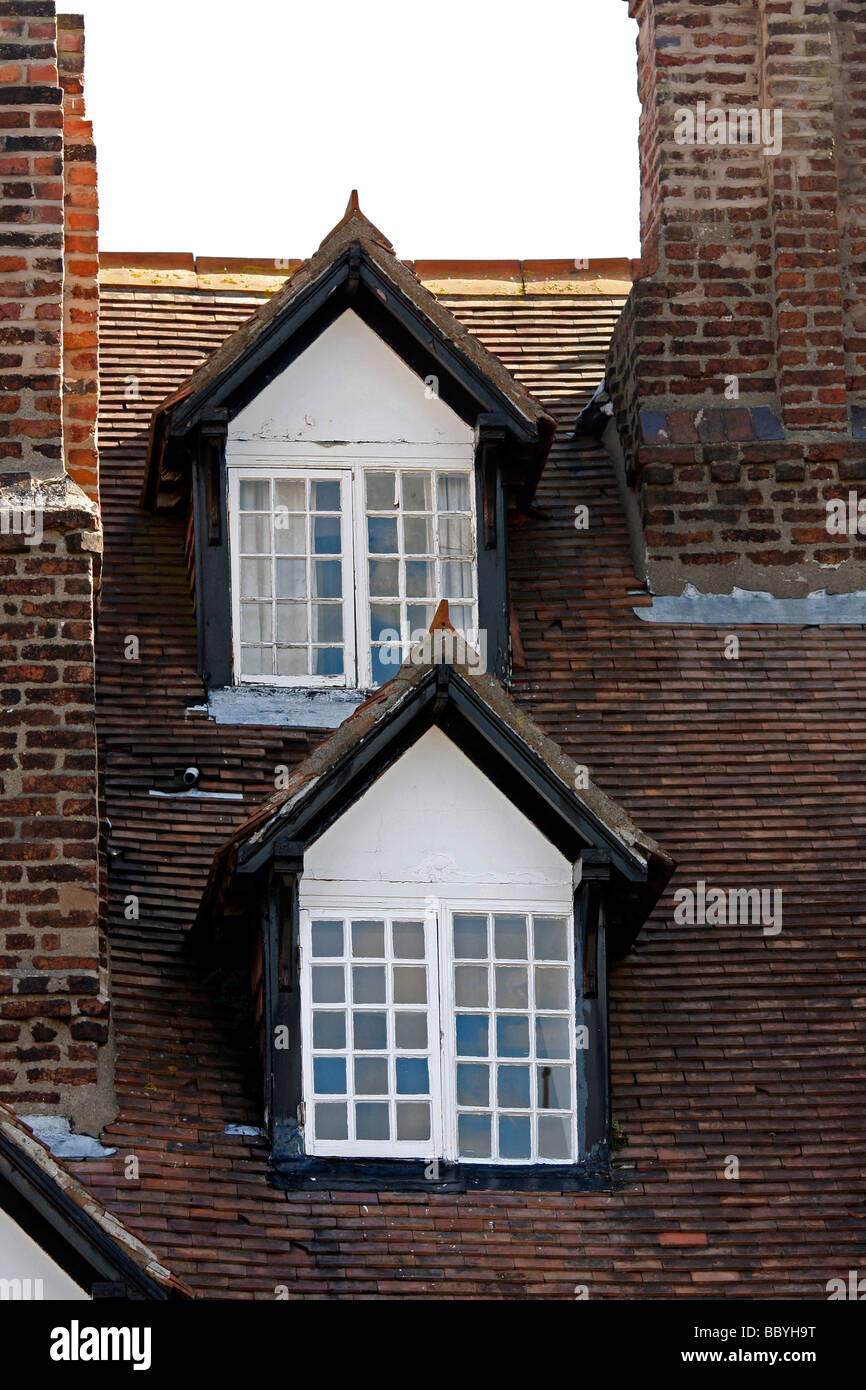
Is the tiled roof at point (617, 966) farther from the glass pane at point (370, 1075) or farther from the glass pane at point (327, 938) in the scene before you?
the glass pane at point (327, 938)

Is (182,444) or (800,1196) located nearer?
(800,1196)

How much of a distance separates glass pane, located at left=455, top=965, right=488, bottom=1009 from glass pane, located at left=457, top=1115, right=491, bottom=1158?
0.49 m

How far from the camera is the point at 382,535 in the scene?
556 inches

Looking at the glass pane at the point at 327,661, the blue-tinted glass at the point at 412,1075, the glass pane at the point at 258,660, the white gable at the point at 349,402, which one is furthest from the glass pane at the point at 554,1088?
the white gable at the point at 349,402

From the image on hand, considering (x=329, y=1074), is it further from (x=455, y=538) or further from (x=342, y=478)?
(x=342, y=478)

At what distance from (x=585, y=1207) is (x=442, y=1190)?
0.61m

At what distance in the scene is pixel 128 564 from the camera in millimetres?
14406

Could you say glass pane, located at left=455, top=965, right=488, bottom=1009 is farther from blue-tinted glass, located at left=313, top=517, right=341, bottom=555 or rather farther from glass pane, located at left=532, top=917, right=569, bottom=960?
blue-tinted glass, located at left=313, top=517, right=341, bottom=555

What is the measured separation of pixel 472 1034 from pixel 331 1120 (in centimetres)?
71

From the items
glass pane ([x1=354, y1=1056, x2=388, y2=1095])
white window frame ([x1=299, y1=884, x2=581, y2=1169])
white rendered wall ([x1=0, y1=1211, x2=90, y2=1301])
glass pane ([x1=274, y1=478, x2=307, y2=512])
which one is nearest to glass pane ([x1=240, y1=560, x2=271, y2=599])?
glass pane ([x1=274, y1=478, x2=307, y2=512])

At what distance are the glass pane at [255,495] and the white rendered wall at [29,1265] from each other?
15.4 feet

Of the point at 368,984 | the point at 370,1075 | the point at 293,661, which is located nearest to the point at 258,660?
the point at 293,661

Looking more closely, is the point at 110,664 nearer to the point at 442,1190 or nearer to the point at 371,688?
the point at 371,688
